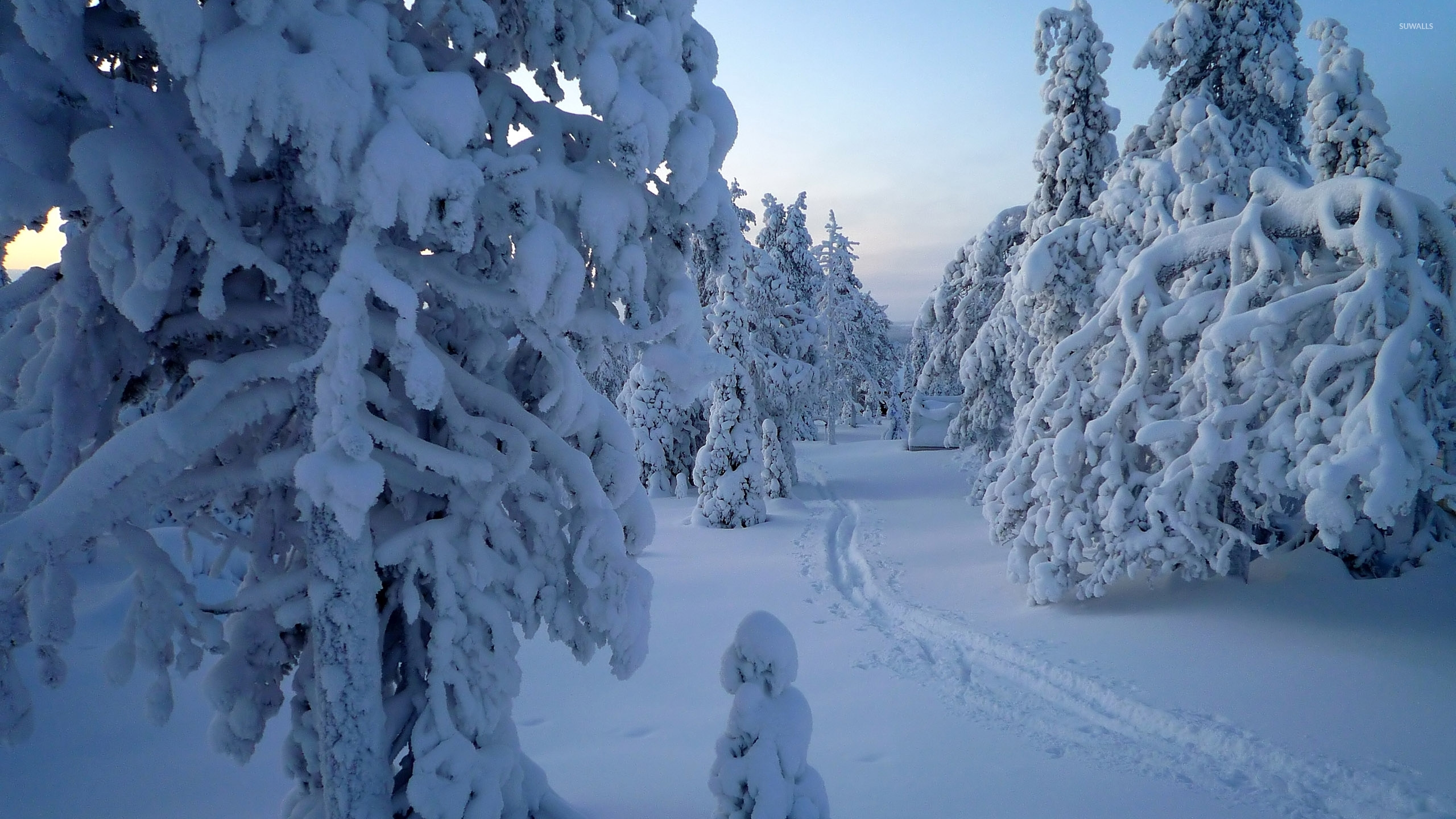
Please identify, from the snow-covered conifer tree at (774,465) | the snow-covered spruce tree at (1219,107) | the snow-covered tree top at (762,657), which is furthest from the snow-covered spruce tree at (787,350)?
the snow-covered tree top at (762,657)

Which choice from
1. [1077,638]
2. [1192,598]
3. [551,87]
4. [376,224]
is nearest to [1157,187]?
[1192,598]

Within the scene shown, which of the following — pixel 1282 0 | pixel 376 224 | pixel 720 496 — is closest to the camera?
pixel 376 224

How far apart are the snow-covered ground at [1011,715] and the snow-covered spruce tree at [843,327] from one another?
28.9 m

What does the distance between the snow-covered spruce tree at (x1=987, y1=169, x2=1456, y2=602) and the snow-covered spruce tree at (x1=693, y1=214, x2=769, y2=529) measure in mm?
8435

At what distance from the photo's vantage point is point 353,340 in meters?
3.17

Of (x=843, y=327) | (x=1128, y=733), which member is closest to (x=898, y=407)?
(x=843, y=327)

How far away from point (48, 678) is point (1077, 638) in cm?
924

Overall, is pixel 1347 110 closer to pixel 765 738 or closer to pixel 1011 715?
pixel 1011 715

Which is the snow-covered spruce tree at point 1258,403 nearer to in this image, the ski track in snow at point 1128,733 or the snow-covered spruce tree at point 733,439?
the ski track in snow at point 1128,733

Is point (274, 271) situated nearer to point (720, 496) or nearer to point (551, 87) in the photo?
point (551, 87)

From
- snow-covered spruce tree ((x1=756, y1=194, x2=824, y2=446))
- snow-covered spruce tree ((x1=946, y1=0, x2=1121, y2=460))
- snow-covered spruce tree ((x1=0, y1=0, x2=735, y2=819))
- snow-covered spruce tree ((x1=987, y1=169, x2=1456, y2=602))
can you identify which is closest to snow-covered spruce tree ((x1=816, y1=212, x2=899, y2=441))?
snow-covered spruce tree ((x1=756, y1=194, x2=824, y2=446))

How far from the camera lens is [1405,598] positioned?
8234mm

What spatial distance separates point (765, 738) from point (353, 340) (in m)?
2.91

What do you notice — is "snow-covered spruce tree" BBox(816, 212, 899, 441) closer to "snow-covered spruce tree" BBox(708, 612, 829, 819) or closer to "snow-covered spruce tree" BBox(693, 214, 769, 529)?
"snow-covered spruce tree" BBox(693, 214, 769, 529)
